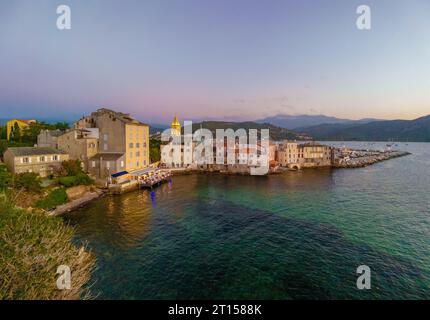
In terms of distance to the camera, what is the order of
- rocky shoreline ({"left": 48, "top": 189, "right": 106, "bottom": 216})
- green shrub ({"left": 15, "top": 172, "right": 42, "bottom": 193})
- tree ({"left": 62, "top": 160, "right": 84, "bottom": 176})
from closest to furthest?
green shrub ({"left": 15, "top": 172, "right": 42, "bottom": 193}), rocky shoreline ({"left": 48, "top": 189, "right": 106, "bottom": 216}), tree ({"left": 62, "top": 160, "right": 84, "bottom": 176})

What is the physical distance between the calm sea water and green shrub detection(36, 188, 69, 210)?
3.24 meters

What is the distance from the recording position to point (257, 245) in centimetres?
2155

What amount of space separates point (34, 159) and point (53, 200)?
36.4 ft

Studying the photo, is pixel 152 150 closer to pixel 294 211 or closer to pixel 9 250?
pixel 294 211

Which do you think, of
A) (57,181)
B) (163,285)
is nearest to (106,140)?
(57,181)

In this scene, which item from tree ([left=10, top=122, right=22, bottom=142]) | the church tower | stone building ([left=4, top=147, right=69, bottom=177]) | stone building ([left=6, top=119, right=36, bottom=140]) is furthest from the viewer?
the church tower

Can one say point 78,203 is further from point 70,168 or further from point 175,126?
point 175,126

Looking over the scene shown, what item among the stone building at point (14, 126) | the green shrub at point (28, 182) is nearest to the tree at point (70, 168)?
the green shrub at point (28, 182)

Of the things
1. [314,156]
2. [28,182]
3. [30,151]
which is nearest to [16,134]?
[30,151]

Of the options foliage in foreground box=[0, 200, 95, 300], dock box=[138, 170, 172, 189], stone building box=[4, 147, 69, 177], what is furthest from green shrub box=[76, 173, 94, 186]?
foliage in foreground box=[0, 200, 95, 300]

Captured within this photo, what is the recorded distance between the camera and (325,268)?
17688mm

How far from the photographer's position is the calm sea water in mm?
15392

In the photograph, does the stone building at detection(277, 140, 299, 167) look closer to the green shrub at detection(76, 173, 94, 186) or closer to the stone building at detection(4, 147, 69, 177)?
the green shrub at detection(76, 173, 94, 186)

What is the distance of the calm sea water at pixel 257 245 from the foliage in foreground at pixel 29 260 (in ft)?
17.1
